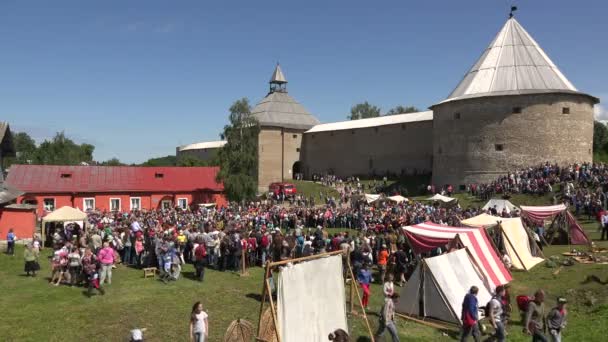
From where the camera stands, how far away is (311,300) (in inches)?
301

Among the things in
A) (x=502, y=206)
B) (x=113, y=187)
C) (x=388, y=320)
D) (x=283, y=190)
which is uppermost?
(x=113, y=187)

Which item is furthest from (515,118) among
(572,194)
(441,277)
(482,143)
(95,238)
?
(95,238)

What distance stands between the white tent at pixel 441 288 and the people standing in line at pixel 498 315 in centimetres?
120

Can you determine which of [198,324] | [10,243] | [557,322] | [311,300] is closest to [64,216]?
[10,243]

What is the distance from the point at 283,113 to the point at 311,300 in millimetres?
49278

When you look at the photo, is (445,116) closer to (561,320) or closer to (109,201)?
(109,201)

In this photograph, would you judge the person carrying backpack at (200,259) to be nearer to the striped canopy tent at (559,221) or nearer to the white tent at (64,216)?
the white tent at (64,216)

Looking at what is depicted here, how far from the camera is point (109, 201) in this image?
32562mm

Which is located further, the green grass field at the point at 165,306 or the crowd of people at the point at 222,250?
the crowd of people at the point at 222,250

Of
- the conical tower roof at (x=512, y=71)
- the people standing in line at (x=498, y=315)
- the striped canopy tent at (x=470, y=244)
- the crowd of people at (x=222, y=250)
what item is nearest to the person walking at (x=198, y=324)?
the crowd of people at (x=222, y=250)

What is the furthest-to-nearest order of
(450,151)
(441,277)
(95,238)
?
(450,151), (95,238), (441,277)

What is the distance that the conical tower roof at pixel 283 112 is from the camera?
54.2 m

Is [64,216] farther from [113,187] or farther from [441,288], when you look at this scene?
[113,187]

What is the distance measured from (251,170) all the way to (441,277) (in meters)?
28.9
